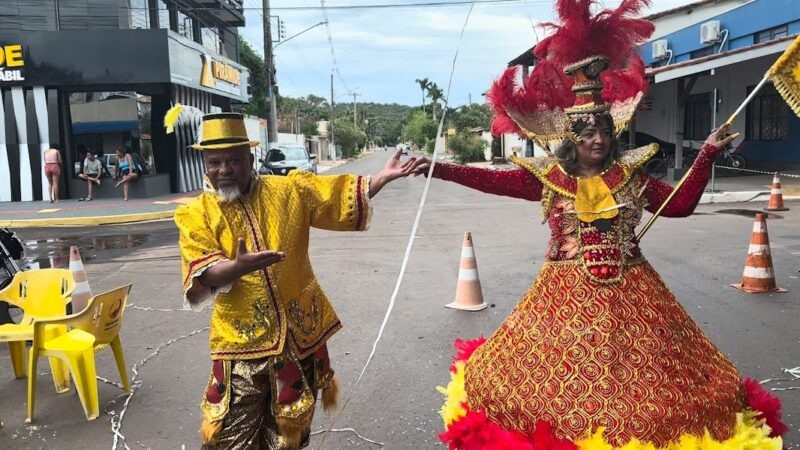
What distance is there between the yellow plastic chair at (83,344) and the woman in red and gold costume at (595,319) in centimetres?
259

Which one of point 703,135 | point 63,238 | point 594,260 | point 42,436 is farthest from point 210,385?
point 703,135

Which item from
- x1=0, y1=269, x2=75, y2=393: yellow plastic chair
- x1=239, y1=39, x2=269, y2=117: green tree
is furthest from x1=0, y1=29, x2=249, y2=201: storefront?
x1=239, y1=39, x2=269, y2=117: green tree

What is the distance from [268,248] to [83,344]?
239 cm

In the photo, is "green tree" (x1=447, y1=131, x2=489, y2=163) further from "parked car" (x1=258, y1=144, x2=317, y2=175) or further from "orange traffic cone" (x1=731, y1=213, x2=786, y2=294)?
"orange traffic cone" (x1=731, y1=213, x2=786, y2=294)

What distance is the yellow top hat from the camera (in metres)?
2.57

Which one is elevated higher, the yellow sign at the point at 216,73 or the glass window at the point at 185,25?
the glass window at the point at 185,25

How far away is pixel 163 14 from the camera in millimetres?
24000

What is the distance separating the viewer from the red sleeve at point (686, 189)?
272 cm

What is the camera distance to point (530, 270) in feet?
26.5

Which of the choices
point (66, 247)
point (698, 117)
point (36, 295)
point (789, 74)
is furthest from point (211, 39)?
point (789, 74)

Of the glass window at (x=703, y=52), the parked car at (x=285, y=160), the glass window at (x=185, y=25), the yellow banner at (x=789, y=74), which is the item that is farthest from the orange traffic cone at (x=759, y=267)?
the glass window at (x=185, y=25)

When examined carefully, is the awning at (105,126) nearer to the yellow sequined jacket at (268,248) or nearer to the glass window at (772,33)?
the glass window at (772,33)

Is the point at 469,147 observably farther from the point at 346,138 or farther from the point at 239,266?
the point at 239,266

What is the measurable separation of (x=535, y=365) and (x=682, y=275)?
223 inches
